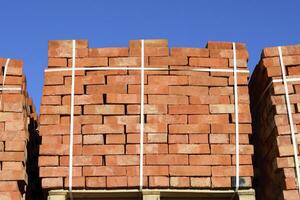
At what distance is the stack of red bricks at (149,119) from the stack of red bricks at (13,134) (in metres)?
0.22

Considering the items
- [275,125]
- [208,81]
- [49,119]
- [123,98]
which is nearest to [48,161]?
[49,119]

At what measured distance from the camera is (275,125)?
537 centimetres

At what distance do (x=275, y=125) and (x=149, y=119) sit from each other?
1280mm

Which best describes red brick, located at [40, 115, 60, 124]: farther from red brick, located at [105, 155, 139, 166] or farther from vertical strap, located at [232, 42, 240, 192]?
vertical strap, located at [232, 42, 240, 192]

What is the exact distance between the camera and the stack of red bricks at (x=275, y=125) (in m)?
5.18

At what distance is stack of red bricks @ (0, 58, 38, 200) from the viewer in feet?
16.8

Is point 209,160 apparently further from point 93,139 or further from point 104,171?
point 93,139

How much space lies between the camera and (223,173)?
17.1 feet

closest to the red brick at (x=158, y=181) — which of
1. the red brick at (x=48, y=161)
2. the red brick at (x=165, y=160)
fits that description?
the red brick at (x=165, y=160)

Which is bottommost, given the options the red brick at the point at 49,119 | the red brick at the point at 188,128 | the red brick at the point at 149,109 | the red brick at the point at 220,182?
the red brick at the point at 220,182

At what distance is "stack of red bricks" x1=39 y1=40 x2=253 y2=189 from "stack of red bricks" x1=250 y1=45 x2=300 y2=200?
267 mm

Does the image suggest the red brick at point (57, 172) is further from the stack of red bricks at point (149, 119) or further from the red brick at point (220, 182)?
the red brick at point (220, 182)

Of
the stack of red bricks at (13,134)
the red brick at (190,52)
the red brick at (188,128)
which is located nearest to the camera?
the stack of red bricks at (13,134)

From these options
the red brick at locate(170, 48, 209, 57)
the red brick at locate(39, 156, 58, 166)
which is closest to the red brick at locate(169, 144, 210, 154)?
the red brick at locate(170, 48, 209, 57)
